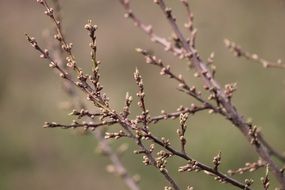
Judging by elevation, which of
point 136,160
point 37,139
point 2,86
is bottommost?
point 136,160

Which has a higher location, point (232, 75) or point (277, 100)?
point (232, 75)

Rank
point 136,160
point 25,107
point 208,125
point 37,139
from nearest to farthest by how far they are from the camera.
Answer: point 136,160, point 208,125, point 37,139, point 25,107

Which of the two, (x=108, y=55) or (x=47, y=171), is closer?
(x=47, y=171)

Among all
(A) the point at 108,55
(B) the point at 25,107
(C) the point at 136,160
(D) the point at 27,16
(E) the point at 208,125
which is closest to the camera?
(C) the point at 136,160

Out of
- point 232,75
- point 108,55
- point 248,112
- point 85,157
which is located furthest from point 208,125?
point 108,55

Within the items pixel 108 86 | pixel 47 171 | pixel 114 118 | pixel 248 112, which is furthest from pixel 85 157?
pixel 114 118

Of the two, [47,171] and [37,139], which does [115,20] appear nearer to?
[37,139]
